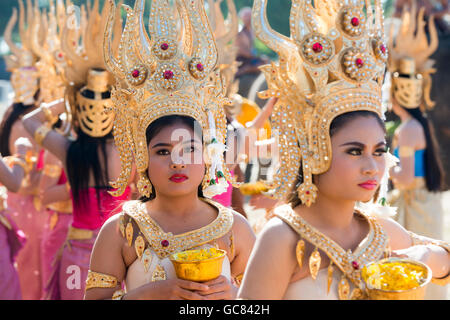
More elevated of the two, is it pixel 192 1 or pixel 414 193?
pixel 192 1

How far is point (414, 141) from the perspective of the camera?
552 cm

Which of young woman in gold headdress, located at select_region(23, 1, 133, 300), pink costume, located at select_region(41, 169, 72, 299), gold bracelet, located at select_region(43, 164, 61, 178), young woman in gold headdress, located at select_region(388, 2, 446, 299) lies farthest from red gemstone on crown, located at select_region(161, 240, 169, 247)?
young woman in gold headdress, located at select_region(388, 2, 446, 299)

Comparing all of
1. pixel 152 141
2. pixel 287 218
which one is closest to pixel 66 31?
pixel 152 141

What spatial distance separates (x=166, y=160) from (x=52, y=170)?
2633 mm

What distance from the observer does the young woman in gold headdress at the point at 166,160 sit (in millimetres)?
2717

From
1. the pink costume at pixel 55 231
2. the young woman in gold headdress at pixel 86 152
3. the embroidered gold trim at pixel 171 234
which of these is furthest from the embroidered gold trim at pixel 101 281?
the pink costume at pixel 55 231

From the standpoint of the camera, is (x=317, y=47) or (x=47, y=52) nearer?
(x=317, y=47)

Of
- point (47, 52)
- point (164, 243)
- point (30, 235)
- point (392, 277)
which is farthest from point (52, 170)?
point (392, 277)

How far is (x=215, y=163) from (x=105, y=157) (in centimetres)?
170

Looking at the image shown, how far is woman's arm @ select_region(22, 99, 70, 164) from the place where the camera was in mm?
4508

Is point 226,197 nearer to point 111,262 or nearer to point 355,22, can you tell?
point 111,262

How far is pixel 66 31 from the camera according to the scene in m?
4.57

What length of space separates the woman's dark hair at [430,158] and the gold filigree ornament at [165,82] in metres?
3.06
